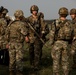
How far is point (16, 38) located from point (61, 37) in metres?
1.54

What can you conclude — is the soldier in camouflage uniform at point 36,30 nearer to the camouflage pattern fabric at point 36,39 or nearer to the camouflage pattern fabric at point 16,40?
the camouflage pattern fabric at point 36,39

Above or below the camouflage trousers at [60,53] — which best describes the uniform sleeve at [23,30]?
above

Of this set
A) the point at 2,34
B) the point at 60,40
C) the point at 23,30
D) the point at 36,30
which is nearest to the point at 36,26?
the point at 36,30

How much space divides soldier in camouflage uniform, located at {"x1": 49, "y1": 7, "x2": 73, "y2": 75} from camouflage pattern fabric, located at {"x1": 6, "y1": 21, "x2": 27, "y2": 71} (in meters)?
1.06

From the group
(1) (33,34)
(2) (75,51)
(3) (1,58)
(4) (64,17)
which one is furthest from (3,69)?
(4) (64,17)

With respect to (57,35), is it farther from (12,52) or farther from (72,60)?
(72,60)

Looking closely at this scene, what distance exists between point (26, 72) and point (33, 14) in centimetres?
225

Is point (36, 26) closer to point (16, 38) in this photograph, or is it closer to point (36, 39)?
point (36, 39)

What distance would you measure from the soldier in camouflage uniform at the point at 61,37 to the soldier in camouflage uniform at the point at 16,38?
3.47 feet

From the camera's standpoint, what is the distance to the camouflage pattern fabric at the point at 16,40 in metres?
10.1

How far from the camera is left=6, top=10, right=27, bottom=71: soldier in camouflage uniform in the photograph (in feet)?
33.1

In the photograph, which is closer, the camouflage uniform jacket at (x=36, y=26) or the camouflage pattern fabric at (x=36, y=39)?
the camouflage uniform jacket at (x=36, y=26)

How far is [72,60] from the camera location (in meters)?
12.8

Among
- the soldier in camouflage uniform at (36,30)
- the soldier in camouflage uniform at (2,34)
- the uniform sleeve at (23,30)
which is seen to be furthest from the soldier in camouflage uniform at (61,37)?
the soldier in camouflage uniform at (2,34)
